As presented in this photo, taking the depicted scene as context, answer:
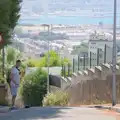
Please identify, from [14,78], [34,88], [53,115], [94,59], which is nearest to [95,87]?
[94,59]

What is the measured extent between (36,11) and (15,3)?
46.7 meters

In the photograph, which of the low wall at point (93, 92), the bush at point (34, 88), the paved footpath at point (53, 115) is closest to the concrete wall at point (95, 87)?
the low wall at point (93, 92)

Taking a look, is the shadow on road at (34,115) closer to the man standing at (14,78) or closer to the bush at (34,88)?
the man standing at (14,78)

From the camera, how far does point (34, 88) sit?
1912 inches

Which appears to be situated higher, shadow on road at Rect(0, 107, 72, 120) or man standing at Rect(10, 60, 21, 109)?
man standing at Rect(10, 60, 21, 109)

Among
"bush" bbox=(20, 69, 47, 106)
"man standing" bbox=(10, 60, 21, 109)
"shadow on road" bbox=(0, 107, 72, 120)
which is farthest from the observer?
"bush" bbox=(20, 69, 47, 106)

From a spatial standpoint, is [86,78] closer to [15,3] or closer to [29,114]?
[15,3]

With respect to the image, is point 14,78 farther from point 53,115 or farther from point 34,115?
point 53,115

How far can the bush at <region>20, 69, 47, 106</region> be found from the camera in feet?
148

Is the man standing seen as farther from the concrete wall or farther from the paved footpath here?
the concrete wall

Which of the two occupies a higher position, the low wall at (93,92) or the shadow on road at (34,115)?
the shadow on road at (34,115)

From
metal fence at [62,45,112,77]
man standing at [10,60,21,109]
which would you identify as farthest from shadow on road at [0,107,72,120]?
metal fence at [62,45,112,77]

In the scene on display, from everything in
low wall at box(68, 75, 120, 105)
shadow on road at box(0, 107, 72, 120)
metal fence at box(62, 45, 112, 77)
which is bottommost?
low wall at box(68, 75, 120, 105)

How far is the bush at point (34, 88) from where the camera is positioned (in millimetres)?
45000
